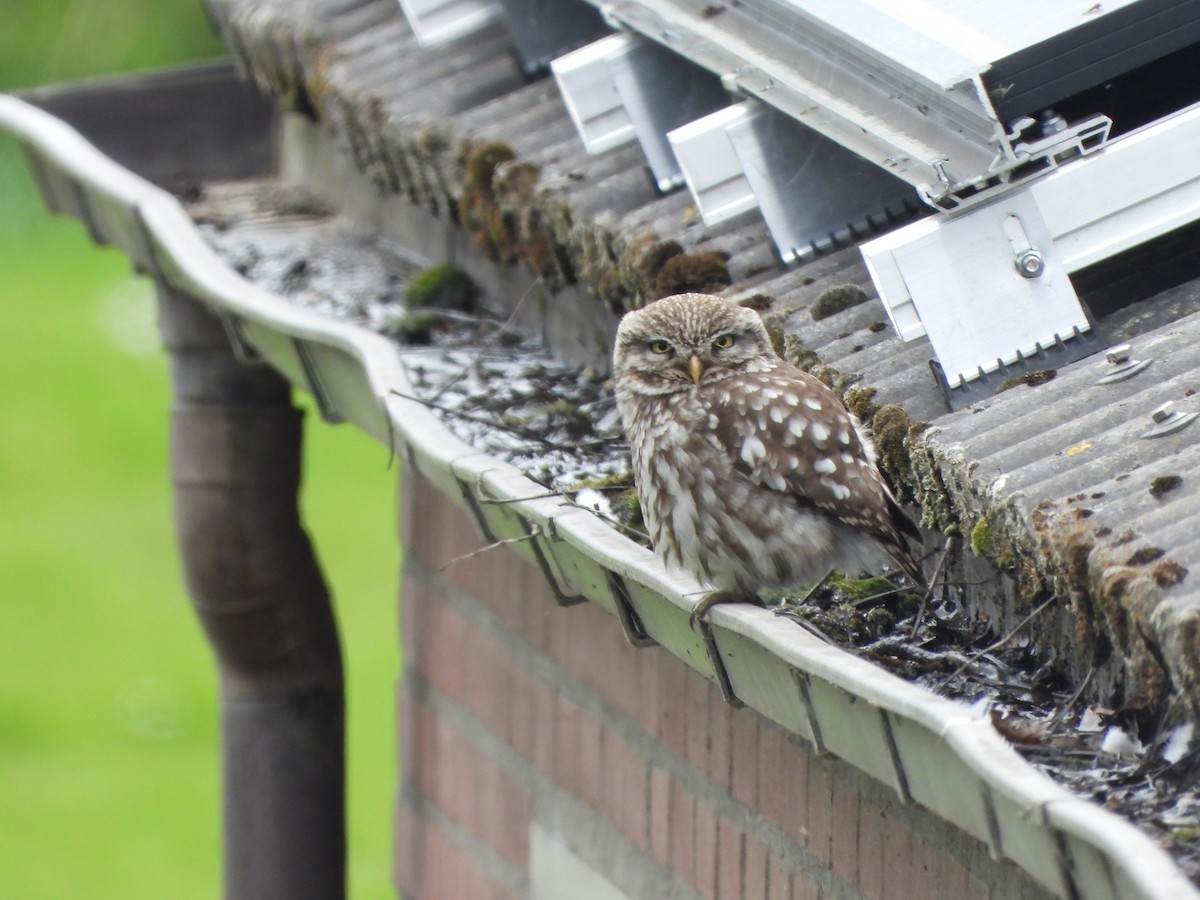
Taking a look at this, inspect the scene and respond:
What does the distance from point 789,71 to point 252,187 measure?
2982 mm

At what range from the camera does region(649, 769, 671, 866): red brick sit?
316 centimetres

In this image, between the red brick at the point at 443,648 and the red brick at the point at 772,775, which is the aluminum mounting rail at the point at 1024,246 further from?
the red brick at the point at 443,648

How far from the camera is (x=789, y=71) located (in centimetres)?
301

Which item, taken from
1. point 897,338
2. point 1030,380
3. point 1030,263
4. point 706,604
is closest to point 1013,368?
point 1030,380

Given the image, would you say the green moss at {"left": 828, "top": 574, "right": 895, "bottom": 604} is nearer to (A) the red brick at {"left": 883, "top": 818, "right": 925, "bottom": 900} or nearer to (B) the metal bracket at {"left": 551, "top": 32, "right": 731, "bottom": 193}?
(A) the red brick at {"left": 883, "top": 818, "right": 925, "bottom": 900}

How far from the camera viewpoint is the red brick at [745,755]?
2836 millimetres

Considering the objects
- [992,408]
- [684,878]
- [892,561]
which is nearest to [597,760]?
[684,878]

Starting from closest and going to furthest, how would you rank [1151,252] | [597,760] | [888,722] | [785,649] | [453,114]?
[888,722]
[785,649]
[1151,252]
[597,760]
[453,114]

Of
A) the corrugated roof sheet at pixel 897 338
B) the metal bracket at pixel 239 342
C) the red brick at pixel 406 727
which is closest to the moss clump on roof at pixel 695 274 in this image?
the corrugated roof sheet at pixel 897 338

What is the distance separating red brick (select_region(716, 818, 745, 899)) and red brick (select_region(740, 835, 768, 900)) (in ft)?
0.06

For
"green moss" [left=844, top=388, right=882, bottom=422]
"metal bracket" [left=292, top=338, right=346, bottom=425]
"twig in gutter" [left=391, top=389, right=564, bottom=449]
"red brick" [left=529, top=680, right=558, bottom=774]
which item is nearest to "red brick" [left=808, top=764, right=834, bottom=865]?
"green moss" [left=844, top=388, right=882, bottom=422]

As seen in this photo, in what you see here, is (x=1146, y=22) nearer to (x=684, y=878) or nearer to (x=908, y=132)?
(x=908, y=132)

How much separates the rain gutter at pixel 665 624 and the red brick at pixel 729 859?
0.38m

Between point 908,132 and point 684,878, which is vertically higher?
point 908,132
